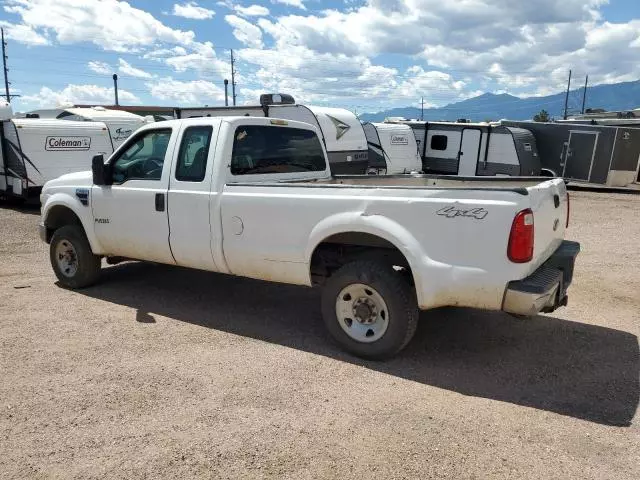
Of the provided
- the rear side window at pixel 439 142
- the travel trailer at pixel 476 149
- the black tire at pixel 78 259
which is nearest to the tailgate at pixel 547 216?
the black tire at pixel 78 259

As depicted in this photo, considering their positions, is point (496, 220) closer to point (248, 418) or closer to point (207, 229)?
point (248, 418)

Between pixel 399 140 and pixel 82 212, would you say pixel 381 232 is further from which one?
pixel 399 140

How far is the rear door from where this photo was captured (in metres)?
5.17

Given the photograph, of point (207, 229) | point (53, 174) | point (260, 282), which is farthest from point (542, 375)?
point (53, 174)

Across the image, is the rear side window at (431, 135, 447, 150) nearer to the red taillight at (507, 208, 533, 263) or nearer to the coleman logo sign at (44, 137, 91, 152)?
the coleman logo sign at (44, 137, 91, 152)

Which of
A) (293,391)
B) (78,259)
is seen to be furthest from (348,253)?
(78,259)

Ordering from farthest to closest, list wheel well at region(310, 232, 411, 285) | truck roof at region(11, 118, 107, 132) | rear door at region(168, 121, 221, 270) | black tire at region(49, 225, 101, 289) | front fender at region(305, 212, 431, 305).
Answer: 1. truck roof at region(11, 118, 107, 132)
2. black tire at region(49, 225, 101, 289)
3. rear door at region(168, 121, 221, 270)
4. wheel well at region(310, 232, 411, 285)
5. front fender at region(305, 212, 431, 305)

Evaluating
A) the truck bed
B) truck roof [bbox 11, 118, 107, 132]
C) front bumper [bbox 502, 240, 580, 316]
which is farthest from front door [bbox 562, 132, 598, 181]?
front bumper [bbox 502, 240, 580, 316]

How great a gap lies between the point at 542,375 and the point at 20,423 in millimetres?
3702

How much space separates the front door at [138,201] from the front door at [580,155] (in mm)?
17594

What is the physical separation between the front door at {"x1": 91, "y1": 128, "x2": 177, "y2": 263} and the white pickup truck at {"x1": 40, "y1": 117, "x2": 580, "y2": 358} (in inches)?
0.6

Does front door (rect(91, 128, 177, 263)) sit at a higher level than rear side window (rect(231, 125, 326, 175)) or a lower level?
lower

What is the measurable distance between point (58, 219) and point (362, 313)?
422 centimetres

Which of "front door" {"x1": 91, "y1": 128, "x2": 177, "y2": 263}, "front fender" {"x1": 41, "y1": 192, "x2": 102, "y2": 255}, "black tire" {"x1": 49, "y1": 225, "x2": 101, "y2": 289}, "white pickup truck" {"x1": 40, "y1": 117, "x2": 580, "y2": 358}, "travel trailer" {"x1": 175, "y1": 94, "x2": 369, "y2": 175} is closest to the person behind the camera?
"white pickup truck" {"x1": 40, "y1": 117, "x2": 580, "y2": 358}
